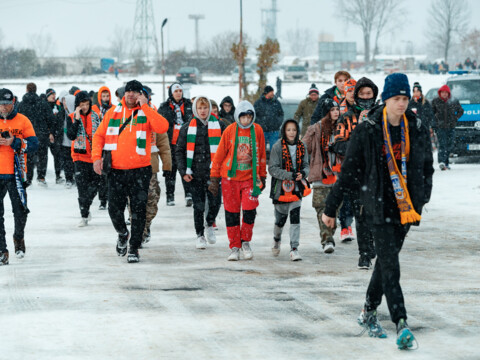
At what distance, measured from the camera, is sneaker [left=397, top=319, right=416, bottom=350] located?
5.53m

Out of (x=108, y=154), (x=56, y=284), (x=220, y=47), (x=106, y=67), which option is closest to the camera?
(x=56, y=284)

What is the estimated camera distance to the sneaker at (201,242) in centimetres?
1015

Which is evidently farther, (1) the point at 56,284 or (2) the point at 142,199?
(2) the point at 142,199

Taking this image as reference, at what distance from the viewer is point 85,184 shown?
484 inches

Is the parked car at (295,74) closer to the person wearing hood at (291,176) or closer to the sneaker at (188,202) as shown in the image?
the sneaker at (188,202)

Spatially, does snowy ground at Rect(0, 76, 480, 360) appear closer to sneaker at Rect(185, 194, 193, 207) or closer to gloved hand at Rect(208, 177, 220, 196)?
gloved hand at Rect(208, 177, 220, 196)

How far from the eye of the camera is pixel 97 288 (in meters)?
7.72

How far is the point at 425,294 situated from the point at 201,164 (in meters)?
3.88

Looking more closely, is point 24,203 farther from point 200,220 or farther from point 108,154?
point 200,220

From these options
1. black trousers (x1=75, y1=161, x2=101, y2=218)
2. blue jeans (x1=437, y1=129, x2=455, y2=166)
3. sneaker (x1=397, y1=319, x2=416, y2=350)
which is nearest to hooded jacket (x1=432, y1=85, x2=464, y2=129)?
blue jeans (x1=437, y1=129, x2=455, y2=166)

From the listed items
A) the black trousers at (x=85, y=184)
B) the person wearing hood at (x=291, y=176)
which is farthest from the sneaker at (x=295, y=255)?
the black trousers at (x=85, y=184)

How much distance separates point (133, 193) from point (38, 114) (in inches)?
353

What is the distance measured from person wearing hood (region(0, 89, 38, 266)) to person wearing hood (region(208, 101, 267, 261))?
2116mm

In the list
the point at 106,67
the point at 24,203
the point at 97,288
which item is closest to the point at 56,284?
the point at 97,288
